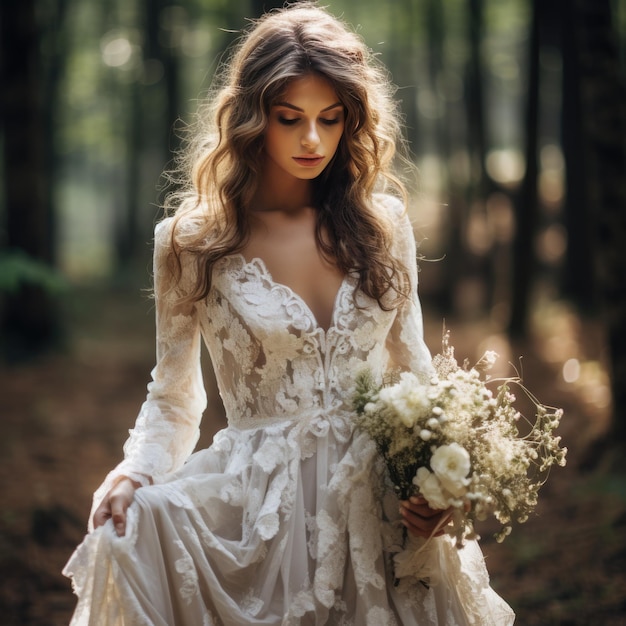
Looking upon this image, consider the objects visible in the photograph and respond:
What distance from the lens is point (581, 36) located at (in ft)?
20.1

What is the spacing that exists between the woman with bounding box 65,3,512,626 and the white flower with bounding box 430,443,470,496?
171 millimetres

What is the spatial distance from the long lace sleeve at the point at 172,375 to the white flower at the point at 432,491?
0.96 metres

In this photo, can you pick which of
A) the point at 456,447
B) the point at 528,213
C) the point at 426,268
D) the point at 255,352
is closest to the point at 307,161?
the point at 255,352

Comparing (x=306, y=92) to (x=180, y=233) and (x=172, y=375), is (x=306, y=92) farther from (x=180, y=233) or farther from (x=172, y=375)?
(x=172, y=375)

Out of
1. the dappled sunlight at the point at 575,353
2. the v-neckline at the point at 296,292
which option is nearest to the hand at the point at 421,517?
the v-neckline at the point at 296,292

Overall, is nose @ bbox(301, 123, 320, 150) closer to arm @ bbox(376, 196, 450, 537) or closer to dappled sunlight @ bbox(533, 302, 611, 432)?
arm @ bbox(376, 196, 450, 537)

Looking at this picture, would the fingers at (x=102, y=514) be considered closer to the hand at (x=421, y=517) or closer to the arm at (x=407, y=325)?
the hand at (x=421, y=517)

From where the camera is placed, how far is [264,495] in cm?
281

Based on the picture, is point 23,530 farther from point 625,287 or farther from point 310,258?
point 625,287

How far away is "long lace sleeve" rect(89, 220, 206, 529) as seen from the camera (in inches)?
119

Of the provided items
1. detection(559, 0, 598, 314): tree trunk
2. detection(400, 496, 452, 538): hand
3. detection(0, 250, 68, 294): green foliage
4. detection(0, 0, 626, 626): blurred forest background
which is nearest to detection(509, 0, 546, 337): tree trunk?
detection(0, 0, 626, 626): blurred forest background

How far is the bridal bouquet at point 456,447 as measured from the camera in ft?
8.01

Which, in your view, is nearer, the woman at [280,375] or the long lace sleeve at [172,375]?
the woman at [280,375]

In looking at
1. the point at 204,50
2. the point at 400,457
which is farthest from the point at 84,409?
the point at 204,50
